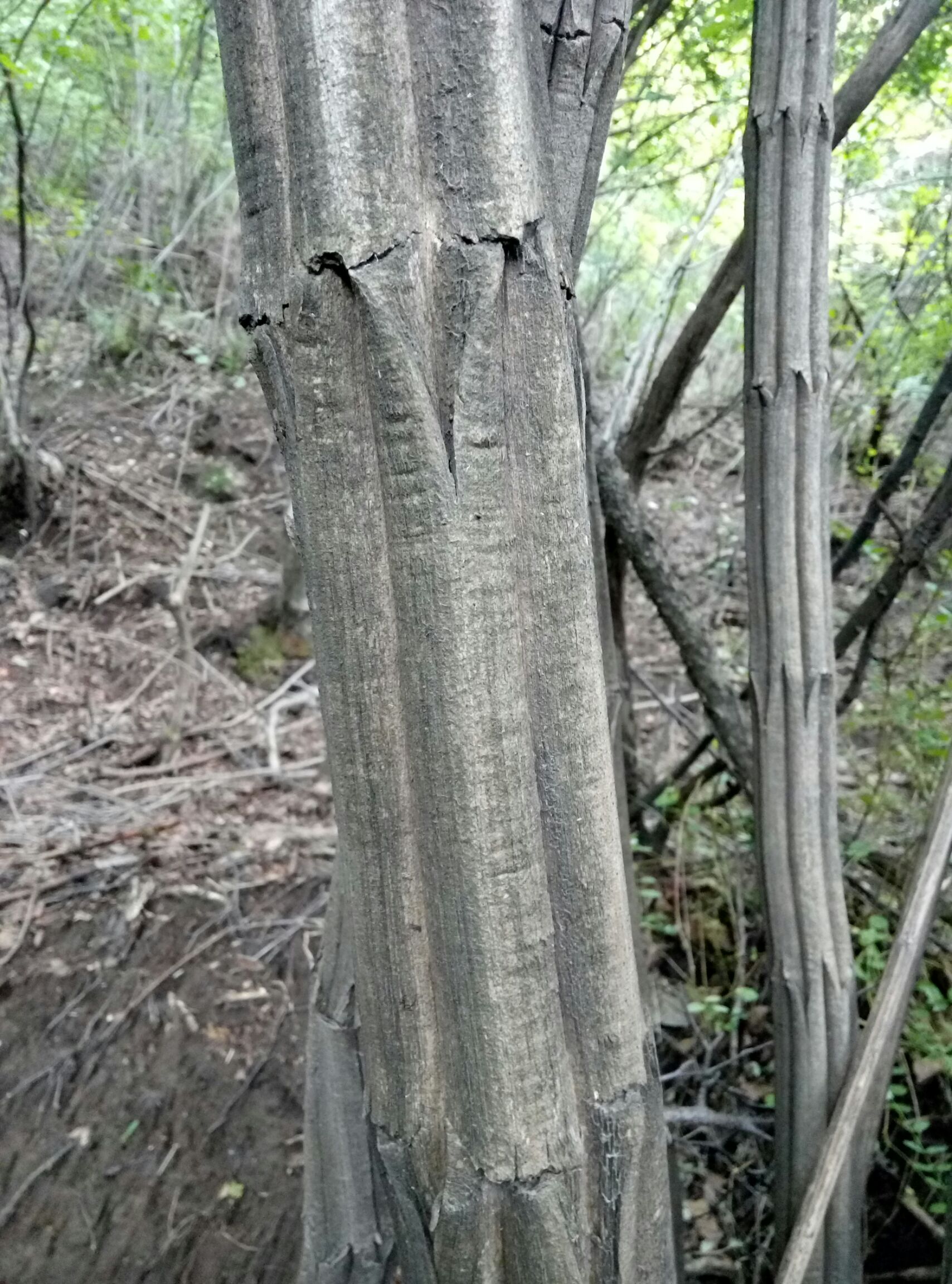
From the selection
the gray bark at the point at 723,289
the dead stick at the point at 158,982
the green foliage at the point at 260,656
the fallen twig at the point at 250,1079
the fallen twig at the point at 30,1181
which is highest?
the gray bark at the point at 723,289

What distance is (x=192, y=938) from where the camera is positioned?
278 centimetres

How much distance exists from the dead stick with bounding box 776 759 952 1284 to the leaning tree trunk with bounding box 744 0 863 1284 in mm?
55

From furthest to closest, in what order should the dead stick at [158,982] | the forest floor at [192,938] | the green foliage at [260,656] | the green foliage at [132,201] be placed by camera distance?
the green foliage at [132,201] < the green foliage at [260,656] < the dead stick at [158,982] < the forest floor at [192,938]

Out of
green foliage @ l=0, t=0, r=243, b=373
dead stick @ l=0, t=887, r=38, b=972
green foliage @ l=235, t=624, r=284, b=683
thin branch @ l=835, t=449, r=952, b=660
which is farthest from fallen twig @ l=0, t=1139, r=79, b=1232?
green foliage @ l=0, t=0, r=243, b=373

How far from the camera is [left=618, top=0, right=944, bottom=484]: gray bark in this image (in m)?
1.48

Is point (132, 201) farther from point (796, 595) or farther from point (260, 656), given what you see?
point (796, 595)

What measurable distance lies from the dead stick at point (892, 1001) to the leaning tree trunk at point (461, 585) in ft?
1.47

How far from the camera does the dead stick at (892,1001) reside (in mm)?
1283

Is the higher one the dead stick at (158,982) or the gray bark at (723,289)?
the gray bark at (723,289)

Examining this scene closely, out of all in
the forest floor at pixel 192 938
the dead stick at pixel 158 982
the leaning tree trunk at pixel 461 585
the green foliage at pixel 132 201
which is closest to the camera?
the leaning tree trunk at pixel 461 585

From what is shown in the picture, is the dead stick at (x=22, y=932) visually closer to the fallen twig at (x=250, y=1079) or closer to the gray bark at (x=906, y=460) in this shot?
the fallen twig at (x=250, y=1079)

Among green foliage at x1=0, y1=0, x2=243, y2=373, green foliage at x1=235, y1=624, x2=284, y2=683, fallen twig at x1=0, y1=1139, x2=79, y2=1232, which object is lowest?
fallen twig at x1=0, y1=1139, x2=79, y2=1232

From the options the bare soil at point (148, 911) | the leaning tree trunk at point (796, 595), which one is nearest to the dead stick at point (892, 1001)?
the leaning tree trunk at point (796, 595)

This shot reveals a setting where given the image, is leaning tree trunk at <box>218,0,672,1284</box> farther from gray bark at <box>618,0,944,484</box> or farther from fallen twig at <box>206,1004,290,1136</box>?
fallen twig at <box>206,1004,290,1136</box>
